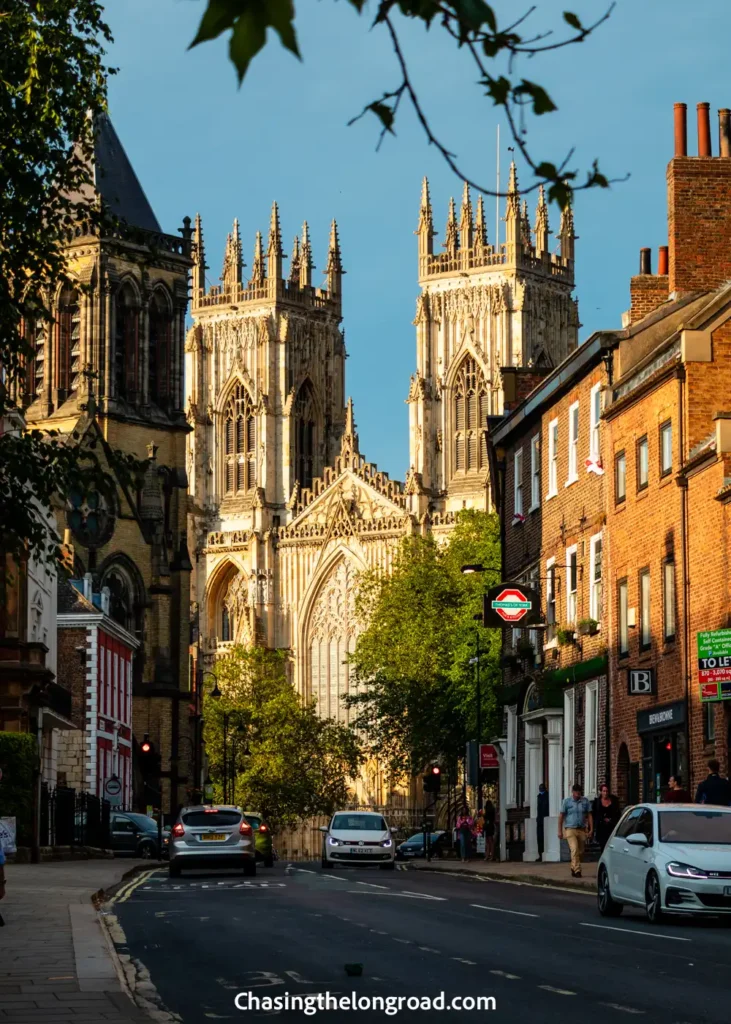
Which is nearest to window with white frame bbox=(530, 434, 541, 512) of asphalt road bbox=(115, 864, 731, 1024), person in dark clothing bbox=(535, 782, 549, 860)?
person in dark clothing bbox=(535, 782, 549, 860)

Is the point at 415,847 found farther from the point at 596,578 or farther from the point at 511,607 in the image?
the point at 596,578

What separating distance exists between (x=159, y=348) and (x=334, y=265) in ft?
165

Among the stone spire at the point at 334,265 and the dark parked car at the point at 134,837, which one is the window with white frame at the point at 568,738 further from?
the stone spire at the point at 334,265

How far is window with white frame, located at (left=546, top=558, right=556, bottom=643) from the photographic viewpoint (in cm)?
4584

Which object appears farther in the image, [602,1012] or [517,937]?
[517,937]

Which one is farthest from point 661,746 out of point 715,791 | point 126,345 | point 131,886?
point 126,345

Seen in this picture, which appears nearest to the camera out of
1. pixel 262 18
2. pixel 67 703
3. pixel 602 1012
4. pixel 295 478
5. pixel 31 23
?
pixel 262 18

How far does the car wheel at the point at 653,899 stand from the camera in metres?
21.2

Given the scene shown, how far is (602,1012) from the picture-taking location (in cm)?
1223

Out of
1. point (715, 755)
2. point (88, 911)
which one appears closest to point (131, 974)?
point (88, 911)

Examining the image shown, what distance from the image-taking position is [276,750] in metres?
102

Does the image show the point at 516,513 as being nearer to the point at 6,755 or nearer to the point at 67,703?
the point at 6,755

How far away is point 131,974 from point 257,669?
3603 inches

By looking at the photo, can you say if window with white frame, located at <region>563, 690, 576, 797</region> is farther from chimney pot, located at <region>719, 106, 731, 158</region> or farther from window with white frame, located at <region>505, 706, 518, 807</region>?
chimney pot, located at <region>719, 106, 731, 158</region>
